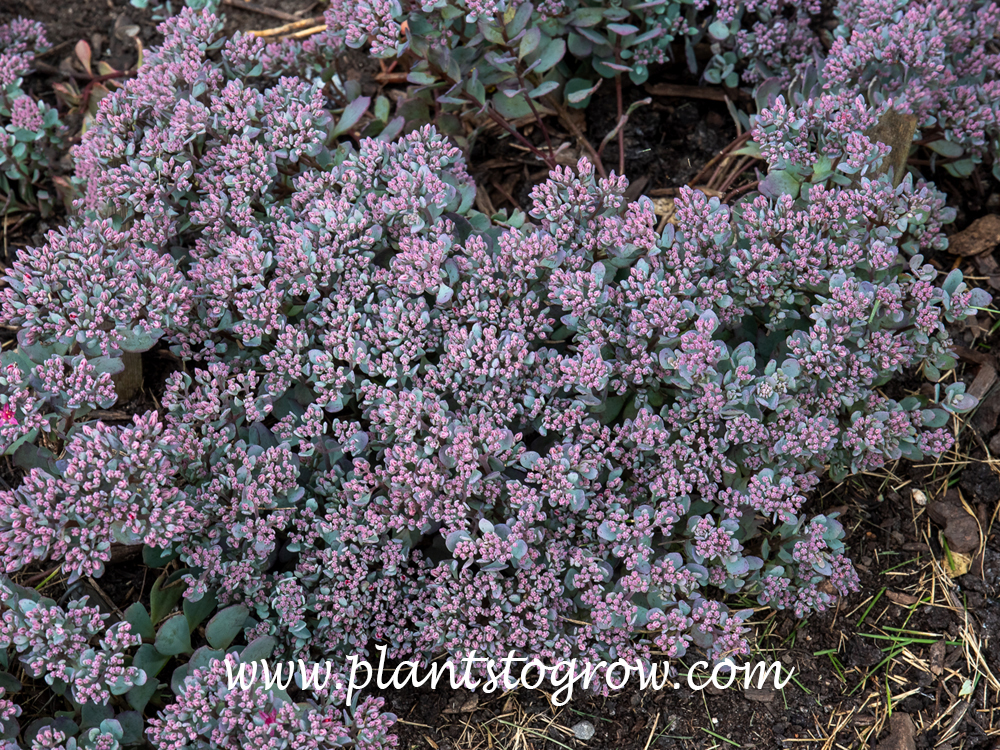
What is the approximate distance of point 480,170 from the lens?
11.6 ft

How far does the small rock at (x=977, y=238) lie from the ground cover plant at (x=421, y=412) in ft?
1.91

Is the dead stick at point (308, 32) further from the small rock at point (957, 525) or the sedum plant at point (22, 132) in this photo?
the small rock at point (957, 525)

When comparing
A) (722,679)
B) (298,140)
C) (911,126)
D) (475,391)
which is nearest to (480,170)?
(298,140)

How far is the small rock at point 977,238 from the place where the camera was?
130 inches

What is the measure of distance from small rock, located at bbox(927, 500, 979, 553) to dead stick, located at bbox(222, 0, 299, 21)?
135 inches

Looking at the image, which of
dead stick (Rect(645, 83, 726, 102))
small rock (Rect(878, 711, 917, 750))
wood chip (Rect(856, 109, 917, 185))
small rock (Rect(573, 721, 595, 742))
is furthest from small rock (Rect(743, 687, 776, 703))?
dead stick (Rect(645, 83, 726, 102))

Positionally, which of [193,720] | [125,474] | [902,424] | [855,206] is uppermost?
[855,206]

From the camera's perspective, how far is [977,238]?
3.32 m

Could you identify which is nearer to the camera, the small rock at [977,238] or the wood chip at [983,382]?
the wood chip at [983,382]

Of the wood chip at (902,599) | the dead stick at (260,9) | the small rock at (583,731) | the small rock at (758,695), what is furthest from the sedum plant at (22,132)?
the wood chip at (902,599)

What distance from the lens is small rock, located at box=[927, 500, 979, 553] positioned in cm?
287

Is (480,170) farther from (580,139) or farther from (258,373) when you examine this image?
(258,373)

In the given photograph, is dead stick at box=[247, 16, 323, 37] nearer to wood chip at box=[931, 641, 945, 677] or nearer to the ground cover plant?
the ground cover plant

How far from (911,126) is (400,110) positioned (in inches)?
73.7
